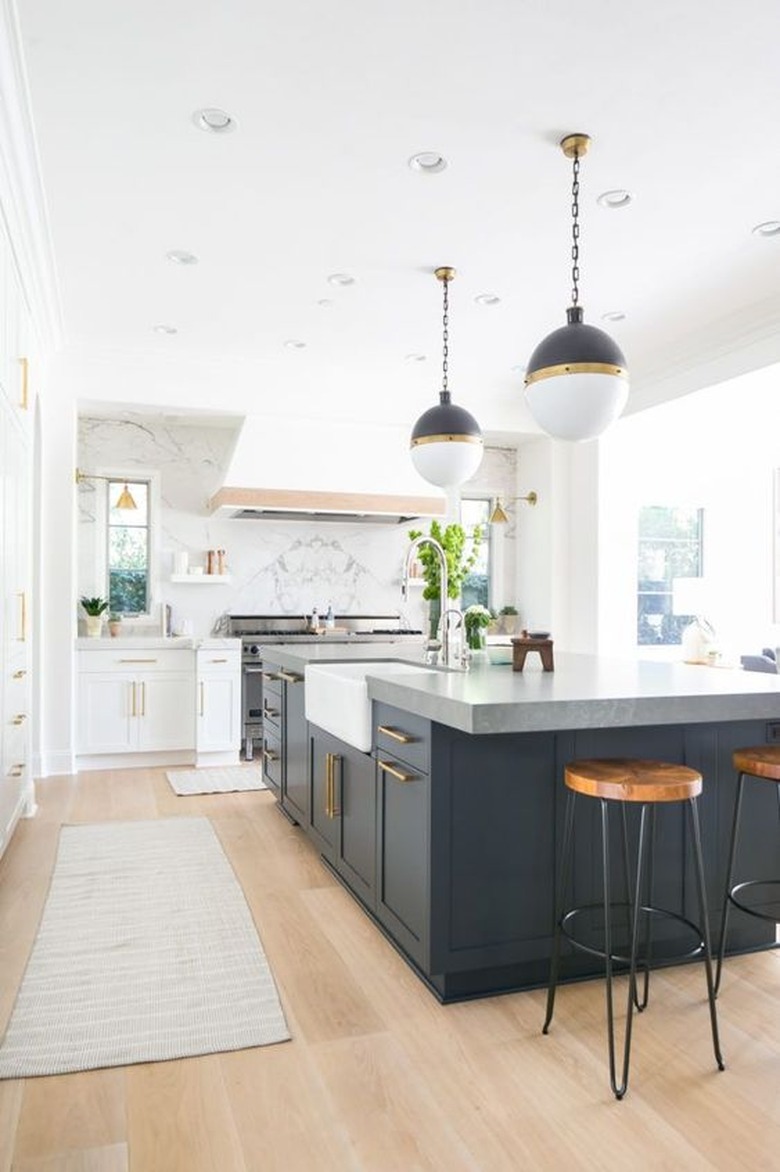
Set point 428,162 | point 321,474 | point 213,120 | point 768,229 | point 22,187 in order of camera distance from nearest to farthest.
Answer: point 213,120 → point 428,162 → point 22,187 → point 768,229 → point 321,474

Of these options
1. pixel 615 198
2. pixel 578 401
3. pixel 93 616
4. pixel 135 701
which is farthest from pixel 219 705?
pixel 615 198

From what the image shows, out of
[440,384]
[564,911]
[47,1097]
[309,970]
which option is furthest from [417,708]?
[440,384]

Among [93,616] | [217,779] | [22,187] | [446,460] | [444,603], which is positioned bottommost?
[217,779]

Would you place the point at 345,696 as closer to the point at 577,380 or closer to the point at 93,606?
the point at 577,380

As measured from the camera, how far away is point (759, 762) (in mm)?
2363

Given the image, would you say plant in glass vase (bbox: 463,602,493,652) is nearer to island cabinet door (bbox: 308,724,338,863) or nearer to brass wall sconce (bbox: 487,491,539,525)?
island cabinet door (bbox: 308,724,338,863)

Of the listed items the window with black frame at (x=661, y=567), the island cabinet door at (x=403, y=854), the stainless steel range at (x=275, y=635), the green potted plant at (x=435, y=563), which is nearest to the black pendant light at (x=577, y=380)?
the green potted plant at (x=435, y=563)

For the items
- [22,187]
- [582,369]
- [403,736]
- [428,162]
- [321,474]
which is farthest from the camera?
[321,474]

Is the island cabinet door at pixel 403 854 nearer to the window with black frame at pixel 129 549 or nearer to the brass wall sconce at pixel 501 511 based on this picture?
the brass wall sconce at pixel 501 511

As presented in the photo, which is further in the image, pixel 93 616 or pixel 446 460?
pixel 93 616

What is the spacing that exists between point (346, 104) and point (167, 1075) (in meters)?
2.94

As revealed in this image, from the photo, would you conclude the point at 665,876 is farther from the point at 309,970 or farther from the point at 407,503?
the point at 407,503

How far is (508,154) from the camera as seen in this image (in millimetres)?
Result: 3148

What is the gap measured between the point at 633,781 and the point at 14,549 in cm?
Result: 288
